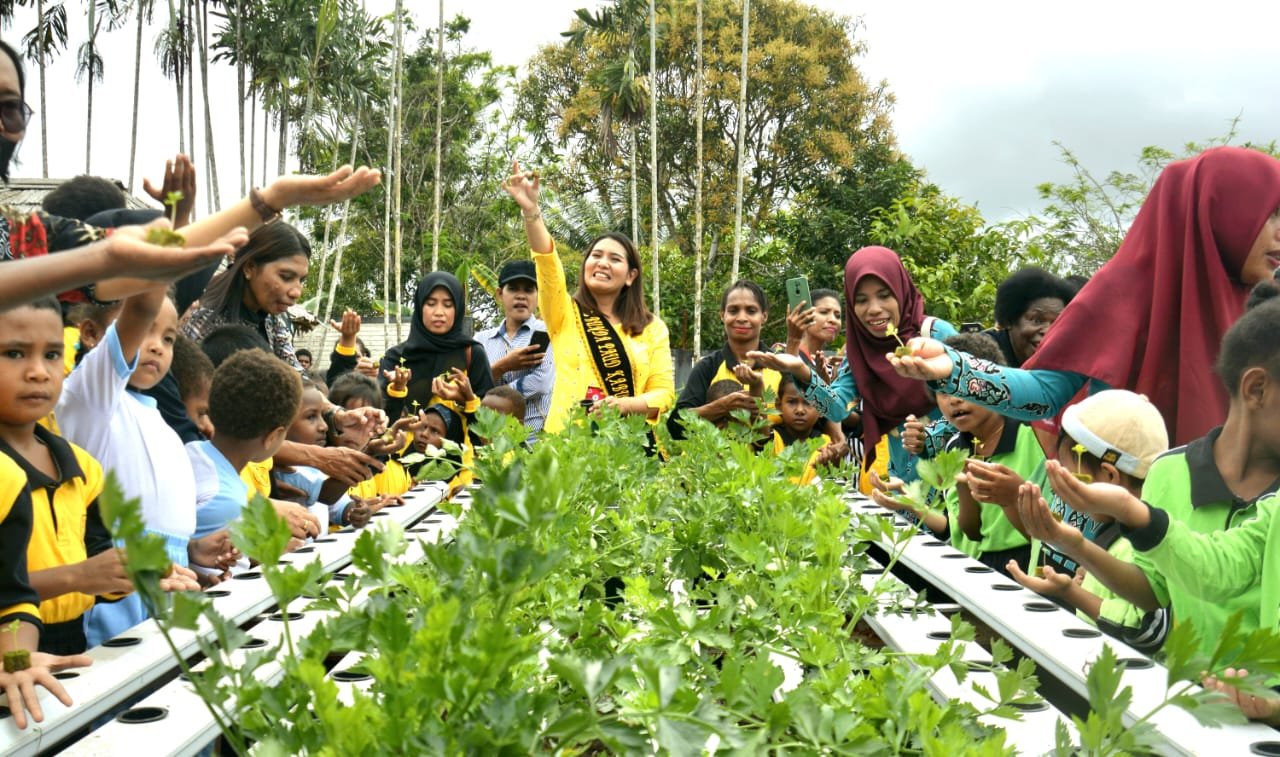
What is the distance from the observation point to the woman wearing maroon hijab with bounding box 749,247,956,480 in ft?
14.3

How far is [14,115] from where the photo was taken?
230 centimetres

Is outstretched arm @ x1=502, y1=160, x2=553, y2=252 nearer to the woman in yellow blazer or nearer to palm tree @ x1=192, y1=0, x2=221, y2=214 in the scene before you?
the woman in yellow blazer

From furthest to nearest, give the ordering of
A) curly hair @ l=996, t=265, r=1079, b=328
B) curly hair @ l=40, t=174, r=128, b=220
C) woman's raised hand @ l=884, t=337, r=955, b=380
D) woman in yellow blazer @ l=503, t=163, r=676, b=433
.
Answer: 1. woman in yellow blazer @ l=503, t=163, r=676, b=433
2. curly hair @ l=996, t=265, r=1079, b=328
3. curly hair @ l=40, t=174, r=128, b=220
4. woman's raised hand @ l=884, t=337, r=955, b=380

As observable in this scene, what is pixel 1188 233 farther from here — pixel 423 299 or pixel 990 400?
pixel 423 299

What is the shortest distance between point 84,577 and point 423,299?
386 cm

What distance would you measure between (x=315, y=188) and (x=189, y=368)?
1466 millimetres

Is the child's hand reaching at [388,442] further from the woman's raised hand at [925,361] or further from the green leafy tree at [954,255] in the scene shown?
the green leafy tree at [954,255]

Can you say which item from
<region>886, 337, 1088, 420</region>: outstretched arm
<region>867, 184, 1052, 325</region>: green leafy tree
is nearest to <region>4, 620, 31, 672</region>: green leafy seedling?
<region>886, 337, 1088, 420</region>: outstretched arm

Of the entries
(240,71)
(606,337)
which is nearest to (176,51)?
(240,71)

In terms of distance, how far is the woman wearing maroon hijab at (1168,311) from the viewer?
2.88 meters

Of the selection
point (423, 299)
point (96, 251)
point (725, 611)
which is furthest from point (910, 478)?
point (96, 251)

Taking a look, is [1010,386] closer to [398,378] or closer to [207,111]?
[398,378]

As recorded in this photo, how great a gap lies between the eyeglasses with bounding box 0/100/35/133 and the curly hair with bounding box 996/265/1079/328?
364 centimetres

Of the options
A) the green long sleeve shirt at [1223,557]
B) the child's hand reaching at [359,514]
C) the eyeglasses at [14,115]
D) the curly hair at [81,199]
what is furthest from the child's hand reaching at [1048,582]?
the curly hair at [81,199]
